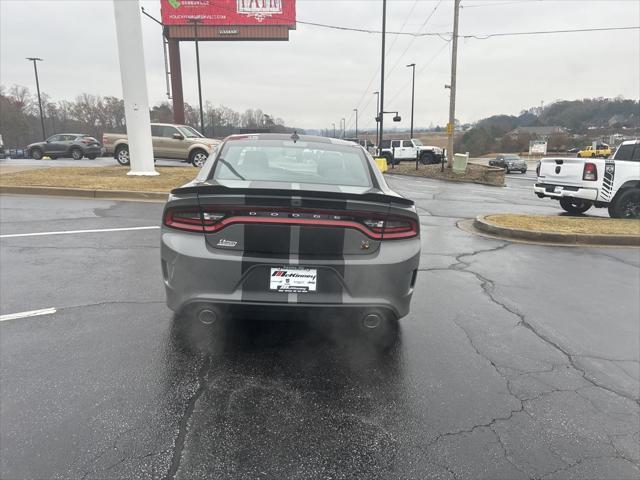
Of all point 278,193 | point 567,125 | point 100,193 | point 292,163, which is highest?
point 567,125

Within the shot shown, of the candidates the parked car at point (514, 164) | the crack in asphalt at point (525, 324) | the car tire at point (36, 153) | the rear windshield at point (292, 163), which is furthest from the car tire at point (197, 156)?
the parked car at point (514, 164)

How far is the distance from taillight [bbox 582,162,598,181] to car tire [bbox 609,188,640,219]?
76 cm

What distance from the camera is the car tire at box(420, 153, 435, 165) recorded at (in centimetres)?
3294

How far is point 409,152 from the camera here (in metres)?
34.1

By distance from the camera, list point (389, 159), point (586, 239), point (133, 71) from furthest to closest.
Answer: point (389, 159) < point (133, 71) < point (586, 239)

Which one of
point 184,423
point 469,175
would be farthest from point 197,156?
point 184,423

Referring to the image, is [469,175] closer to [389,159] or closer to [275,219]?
[389,159]

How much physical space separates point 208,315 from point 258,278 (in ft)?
1.40

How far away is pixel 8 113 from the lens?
180 ft

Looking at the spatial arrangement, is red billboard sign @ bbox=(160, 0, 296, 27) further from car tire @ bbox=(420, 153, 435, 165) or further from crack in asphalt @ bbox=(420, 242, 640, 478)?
crack in asphalt @ bbox=(420, 242, 640, 478)

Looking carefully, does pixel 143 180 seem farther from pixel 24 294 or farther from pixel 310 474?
pixel 310 474

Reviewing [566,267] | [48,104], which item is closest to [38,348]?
[566,267]

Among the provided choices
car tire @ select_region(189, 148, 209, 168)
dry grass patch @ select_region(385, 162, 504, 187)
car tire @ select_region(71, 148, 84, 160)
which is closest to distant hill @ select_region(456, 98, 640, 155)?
dry grass patch @ select_region(385, 162, 504, 187)

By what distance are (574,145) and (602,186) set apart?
264ft
